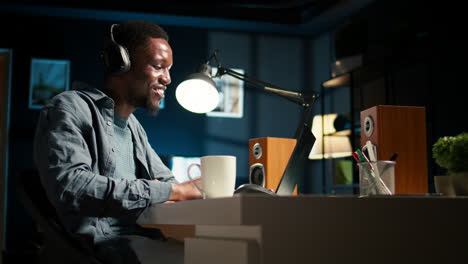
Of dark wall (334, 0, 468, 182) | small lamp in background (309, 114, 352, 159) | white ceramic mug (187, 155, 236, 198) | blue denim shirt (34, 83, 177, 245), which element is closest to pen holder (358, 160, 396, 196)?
white ceramic mug (187, 155, 236, 198)

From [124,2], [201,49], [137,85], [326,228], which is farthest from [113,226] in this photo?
[201,49]

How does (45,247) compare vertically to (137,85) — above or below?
below

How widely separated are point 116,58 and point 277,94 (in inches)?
20.6

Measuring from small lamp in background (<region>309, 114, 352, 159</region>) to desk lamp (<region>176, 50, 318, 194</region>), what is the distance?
3.01m

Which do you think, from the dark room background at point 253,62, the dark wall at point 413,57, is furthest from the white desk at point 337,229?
the dark room background at point 253,62

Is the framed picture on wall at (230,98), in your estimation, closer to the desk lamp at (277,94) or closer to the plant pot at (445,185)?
the desk lamp at (277,94)

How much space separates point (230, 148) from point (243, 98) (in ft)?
1.79

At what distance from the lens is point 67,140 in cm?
127

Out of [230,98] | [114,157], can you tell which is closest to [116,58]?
[114,157]

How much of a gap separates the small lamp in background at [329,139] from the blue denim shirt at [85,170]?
11.7 feet

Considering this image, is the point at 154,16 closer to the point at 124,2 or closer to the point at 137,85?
the point at 124,2

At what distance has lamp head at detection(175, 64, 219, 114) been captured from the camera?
6.28 ft

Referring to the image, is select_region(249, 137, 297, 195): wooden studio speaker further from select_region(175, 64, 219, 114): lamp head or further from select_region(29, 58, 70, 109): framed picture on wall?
select_region(29, 58, 70, 109): framed picture on wall

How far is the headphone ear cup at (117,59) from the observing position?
5.48ft
